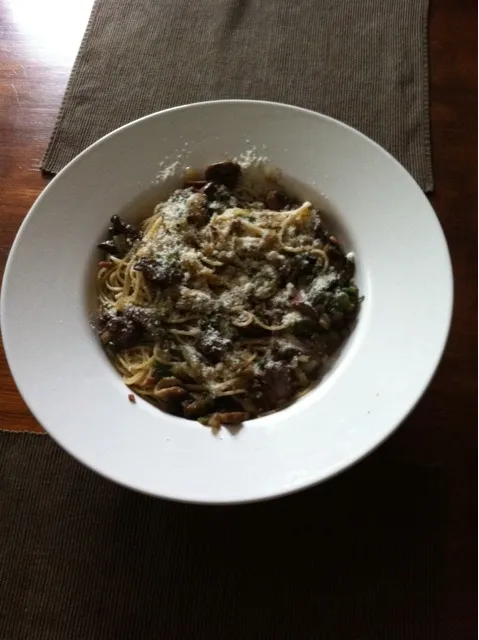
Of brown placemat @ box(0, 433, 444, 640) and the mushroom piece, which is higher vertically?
the mushroom piece

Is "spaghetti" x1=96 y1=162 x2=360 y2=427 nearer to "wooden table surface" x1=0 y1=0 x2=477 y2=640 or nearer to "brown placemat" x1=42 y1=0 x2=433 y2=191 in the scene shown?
"wooden table surface" x1=0 y1=0 x2=477 y2=640

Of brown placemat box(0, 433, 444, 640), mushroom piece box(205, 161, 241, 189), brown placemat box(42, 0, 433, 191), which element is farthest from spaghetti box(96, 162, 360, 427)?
brown placemat box(42, 0, 433, 191)

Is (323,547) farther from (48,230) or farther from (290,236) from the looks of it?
(48,230)

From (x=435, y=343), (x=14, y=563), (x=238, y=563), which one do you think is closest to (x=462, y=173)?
(x=435, y=343)

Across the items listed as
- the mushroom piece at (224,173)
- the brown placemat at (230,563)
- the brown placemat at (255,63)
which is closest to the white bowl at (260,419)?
the mushroom piece at (224,173)

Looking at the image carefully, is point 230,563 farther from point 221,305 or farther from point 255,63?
point 255,63

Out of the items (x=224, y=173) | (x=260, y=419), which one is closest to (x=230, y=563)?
(x=260, y=419)

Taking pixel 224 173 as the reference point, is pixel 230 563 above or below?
below
